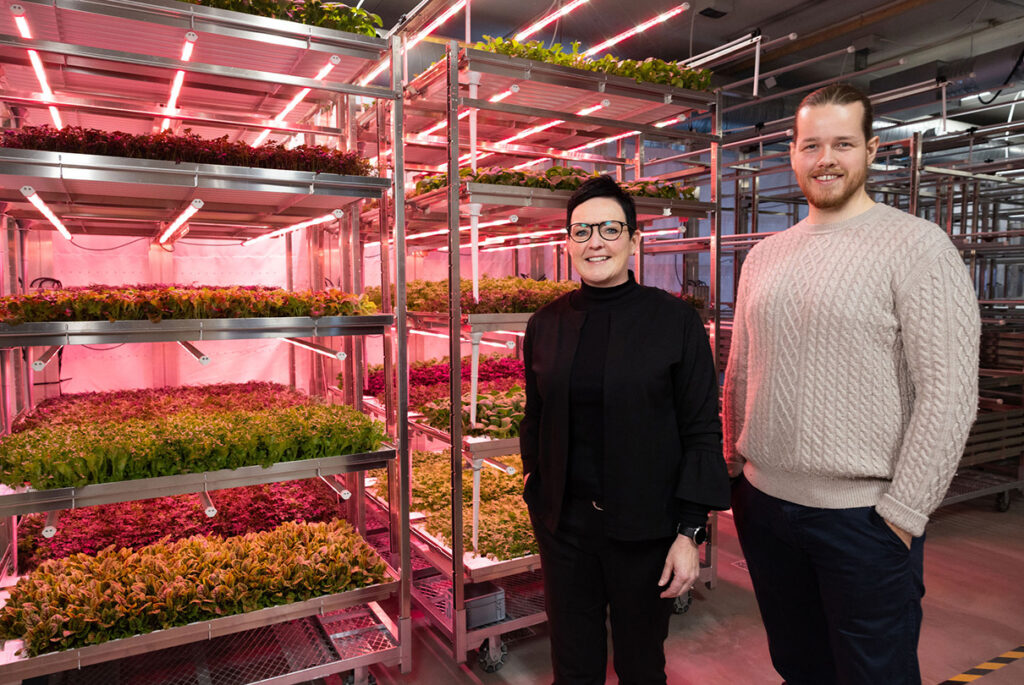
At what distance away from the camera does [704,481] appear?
2.14 metres

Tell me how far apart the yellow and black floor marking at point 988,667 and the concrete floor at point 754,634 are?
0.03 metres

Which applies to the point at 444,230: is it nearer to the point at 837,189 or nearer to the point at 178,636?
the point at 178,636

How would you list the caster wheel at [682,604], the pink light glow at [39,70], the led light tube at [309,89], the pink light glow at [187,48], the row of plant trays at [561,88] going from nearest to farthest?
the pink light glow at [39,70] < the pink light glow at [187,48] < the led light tube at [309,89] < the row of plant trays at [561,88] < the caster wheel at [682,604]

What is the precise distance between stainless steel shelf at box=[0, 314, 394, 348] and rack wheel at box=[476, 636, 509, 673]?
185 cm

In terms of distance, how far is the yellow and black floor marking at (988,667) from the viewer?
11.4 ft

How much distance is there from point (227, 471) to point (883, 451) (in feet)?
9.25

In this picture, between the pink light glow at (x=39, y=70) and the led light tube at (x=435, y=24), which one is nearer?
the pink light glow at (x=39, y=70)

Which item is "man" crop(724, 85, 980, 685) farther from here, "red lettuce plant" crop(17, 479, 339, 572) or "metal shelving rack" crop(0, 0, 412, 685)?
"red lettuce plant" crop(17, 479, 339, 572)

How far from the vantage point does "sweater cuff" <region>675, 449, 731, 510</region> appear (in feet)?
6.94

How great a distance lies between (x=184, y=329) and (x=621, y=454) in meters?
2.18

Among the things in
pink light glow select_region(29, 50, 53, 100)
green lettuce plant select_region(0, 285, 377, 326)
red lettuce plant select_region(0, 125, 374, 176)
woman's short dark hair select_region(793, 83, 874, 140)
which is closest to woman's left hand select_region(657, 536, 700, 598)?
woman's short dark hair select_region(793, 83, 874, 140)

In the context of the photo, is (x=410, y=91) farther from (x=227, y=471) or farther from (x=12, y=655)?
(x=12, y=655)

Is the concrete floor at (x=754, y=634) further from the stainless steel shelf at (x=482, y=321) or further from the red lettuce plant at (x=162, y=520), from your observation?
the stainless steel shelf at (x=482, y=321)

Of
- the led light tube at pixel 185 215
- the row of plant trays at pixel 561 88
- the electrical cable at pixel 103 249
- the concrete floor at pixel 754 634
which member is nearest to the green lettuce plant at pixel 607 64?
the row of plant trays at pixel 561 88
